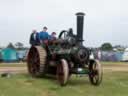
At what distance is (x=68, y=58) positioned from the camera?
1688cm

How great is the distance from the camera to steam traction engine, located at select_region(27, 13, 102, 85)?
16516 millimetres

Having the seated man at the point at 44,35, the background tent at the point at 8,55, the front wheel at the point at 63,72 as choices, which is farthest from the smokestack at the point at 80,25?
the background tent at the point at 8,55

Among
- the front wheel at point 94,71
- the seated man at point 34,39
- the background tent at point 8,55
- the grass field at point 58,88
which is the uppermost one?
the seated man at point 34,39

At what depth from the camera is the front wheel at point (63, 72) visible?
15945 mm

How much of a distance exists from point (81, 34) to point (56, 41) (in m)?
1.49

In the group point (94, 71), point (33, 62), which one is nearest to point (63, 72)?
point (94, 71)

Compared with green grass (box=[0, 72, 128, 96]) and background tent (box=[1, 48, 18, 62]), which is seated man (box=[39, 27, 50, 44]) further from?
background tent (box=[1, 48, 18, 62])

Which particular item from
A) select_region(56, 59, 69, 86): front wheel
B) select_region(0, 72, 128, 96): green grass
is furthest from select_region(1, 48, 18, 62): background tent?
select_region(56, 59, 69, 86): front wheel

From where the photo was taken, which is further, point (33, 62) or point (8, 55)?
point (8, 55)

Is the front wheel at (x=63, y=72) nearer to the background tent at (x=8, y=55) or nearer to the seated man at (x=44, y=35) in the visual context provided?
the seated man at (x=44, y=35)

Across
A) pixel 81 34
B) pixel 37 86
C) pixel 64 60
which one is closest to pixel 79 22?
pixel 81 34

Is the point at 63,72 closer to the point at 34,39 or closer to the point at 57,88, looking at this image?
the point at 57,88

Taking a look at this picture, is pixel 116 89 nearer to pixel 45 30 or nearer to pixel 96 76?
pixel 96 76

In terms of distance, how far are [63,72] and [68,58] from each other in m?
0.96
